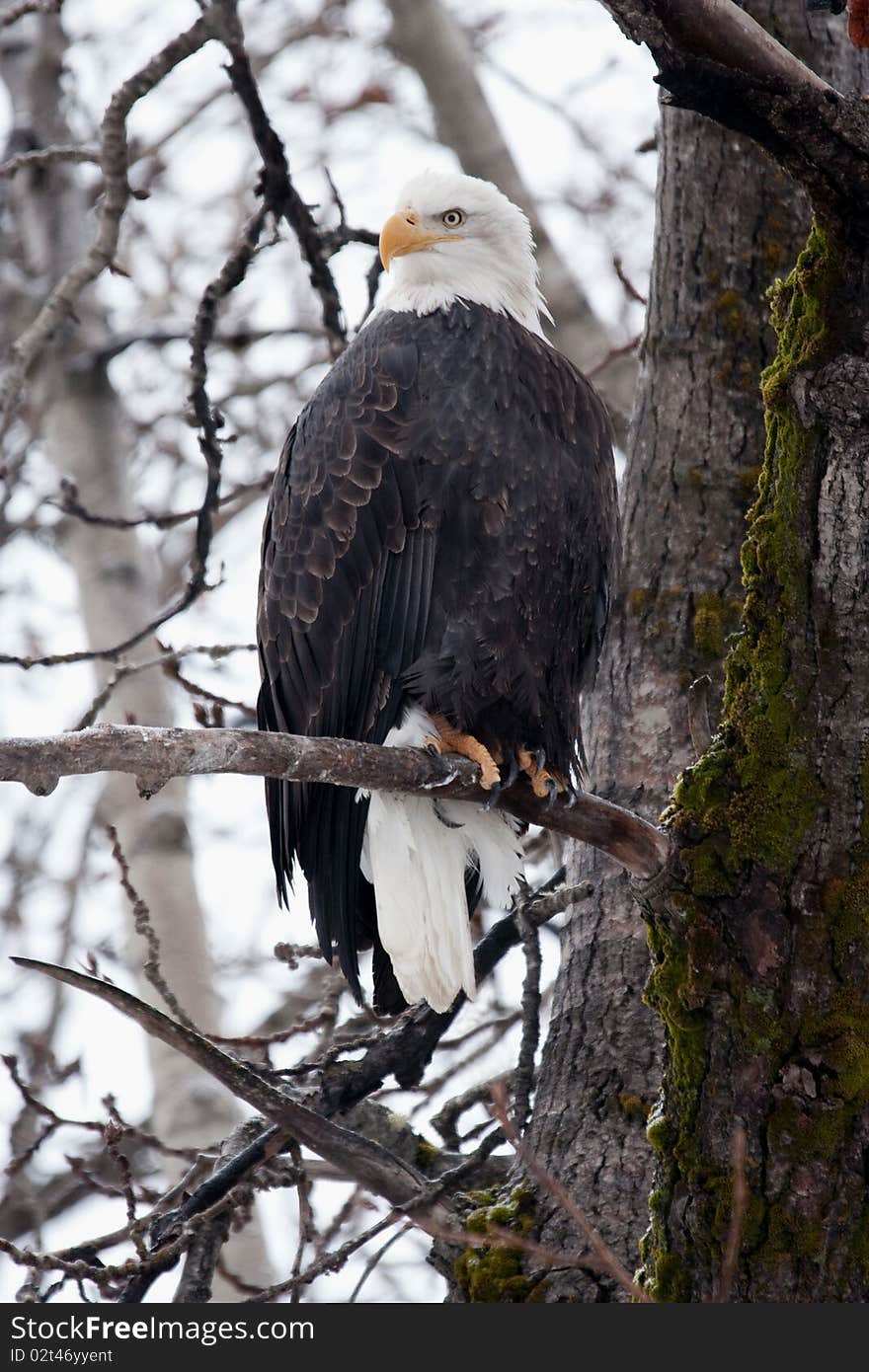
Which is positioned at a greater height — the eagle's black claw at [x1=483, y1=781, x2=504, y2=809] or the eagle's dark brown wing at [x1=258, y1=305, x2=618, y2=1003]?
the eagle's dark brown wing at [x1=258, y1=305, x2=618, y2=1003]

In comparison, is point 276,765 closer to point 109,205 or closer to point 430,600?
point 430,600

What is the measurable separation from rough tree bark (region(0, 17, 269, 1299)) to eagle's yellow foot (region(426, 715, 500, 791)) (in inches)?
64.2

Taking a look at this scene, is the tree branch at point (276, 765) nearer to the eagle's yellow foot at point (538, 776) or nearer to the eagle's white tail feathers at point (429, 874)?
the eagle's yellow foot at point (538, 776)

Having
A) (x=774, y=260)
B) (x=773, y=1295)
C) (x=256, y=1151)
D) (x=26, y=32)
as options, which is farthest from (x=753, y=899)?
(x=26, y=32)

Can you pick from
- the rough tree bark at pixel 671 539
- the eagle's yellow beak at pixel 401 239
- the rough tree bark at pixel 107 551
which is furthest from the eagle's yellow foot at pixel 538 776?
the rough tree bark at pixel 107 551

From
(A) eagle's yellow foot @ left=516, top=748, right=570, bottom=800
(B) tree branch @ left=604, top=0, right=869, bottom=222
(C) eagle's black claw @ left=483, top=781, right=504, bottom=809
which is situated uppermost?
(B) tree branch @ left=604, top=0, right=869, bottom=222

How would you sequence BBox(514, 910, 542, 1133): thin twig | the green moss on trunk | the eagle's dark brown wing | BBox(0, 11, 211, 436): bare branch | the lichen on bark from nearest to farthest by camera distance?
the lichen on bark
the green moss on trunk
BBox(514, 910, 542, 1133): thin twig
the eagle's dark brown wing
BBox(0, 11, 211, 436): bare branch

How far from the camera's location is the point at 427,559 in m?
3.67

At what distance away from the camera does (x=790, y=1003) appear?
98.7 inches

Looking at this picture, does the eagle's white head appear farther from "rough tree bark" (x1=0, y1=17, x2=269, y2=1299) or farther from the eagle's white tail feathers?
"rough tree bark" (x1=0, y1=17, x2=269, y2=1299)

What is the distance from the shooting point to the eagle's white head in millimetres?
4184

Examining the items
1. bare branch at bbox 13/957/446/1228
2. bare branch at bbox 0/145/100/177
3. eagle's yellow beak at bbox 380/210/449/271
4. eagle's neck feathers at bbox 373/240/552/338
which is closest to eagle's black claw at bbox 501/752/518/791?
bare branch at bbox 13/957/446/1228

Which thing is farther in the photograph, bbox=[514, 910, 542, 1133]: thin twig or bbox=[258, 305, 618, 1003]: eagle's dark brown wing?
bbox=[258, 305, 618, 1003]: eagle's dark brown wing

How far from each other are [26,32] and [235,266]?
3328 mm
